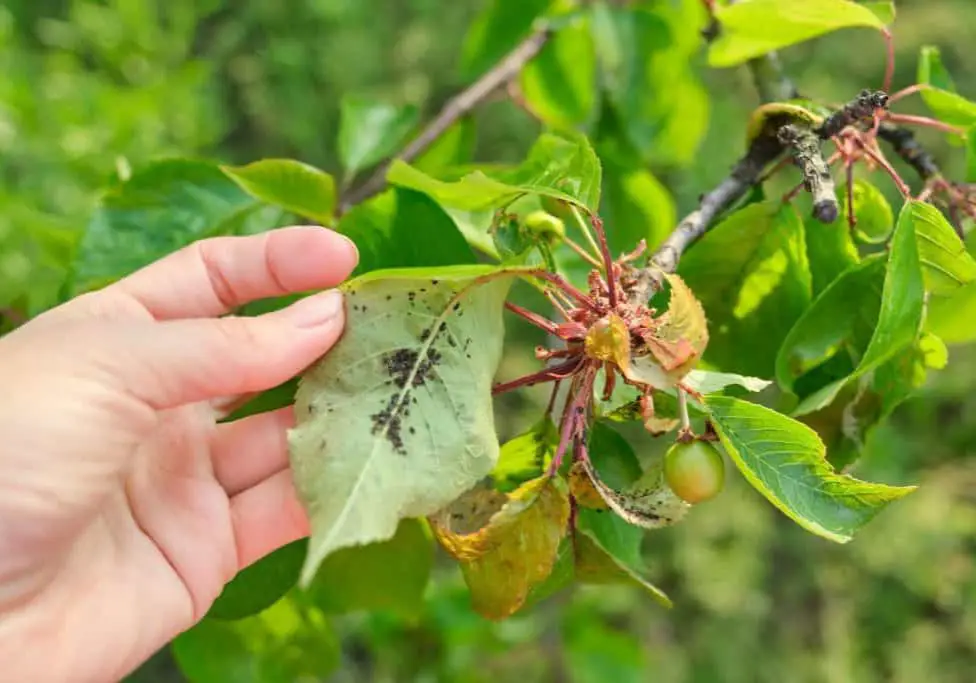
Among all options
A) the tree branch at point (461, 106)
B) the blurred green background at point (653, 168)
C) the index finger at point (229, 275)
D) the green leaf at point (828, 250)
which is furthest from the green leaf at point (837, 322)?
the blurred green background at point (653, 168)

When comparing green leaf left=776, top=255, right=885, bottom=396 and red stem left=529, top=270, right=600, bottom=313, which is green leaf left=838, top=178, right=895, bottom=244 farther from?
red stem left=529, top=270, right=600, bottom=313

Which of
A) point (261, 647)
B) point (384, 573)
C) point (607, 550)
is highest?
point (607, 550)

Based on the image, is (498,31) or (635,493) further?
(498,31)

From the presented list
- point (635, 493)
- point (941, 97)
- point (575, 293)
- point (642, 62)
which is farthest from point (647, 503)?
point (642, 62)

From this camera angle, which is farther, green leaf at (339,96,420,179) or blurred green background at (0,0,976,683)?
A: blurred green background at (0,0,976,683)

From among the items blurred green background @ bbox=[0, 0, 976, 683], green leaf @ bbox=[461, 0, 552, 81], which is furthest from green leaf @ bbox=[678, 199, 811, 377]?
blurred green background @ bbox=[0, 0, 976, 683]

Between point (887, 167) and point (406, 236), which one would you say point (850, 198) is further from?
point (406, 236)

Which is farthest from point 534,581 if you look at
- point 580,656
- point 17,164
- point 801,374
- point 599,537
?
point 17,164
